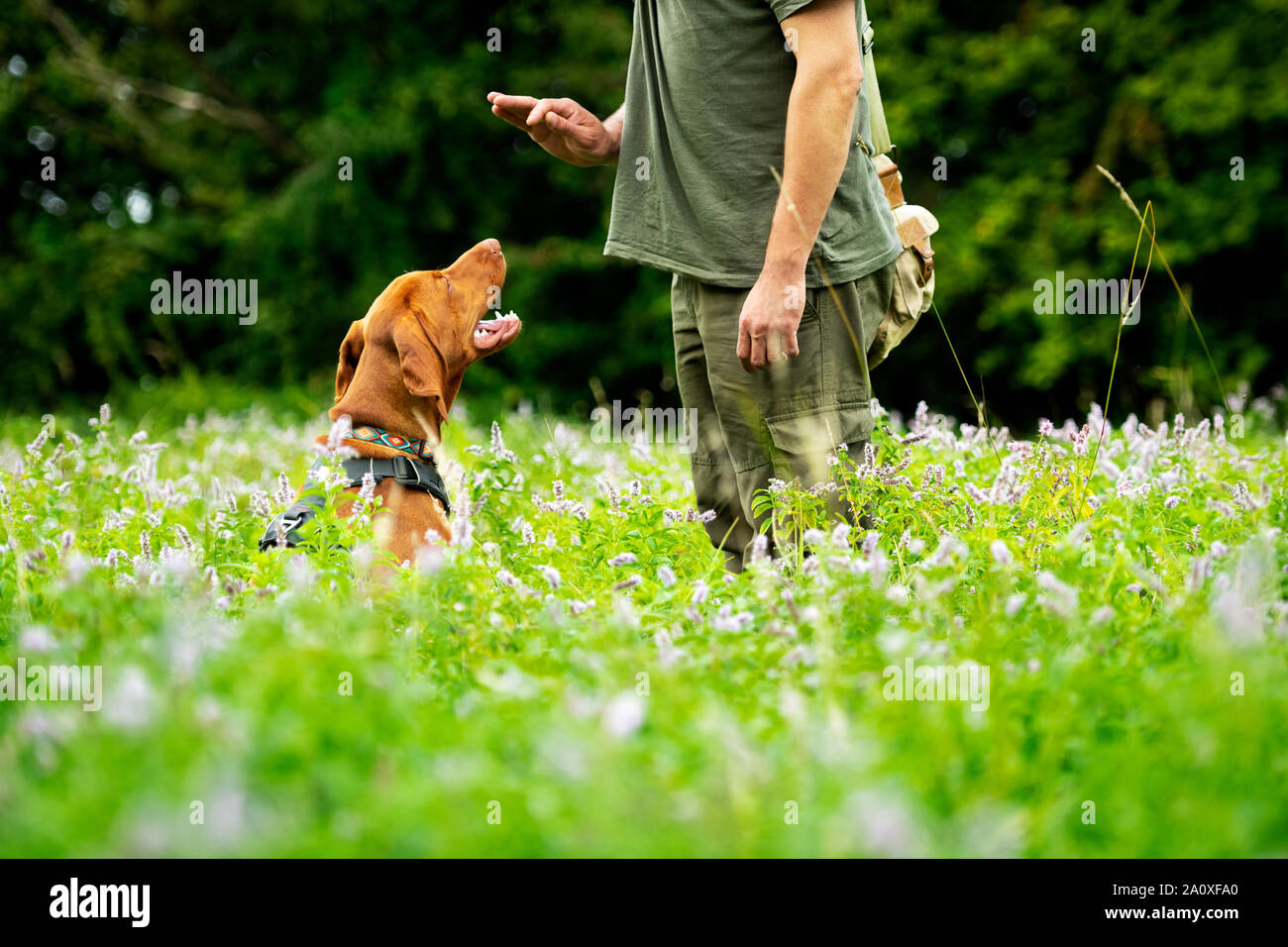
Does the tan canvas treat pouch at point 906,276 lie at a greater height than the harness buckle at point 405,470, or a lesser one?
greater

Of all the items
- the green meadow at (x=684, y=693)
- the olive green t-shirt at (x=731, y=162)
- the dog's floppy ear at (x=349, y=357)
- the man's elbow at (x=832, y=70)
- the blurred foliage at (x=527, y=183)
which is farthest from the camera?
the blurred foliage at (x=527, y=183)

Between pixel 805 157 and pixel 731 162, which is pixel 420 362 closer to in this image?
pixel 731 162

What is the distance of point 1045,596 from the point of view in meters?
2.44

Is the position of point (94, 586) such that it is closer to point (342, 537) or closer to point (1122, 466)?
point (342, 537)

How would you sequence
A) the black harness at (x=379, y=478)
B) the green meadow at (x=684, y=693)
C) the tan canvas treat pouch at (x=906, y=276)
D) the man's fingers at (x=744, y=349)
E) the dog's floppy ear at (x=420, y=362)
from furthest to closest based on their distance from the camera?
the dog's floppy ear at (x=420, y=362)
the tan canvas treat pouch at (x=906, y=276)
the black harness at (x=379, y=478)
the man's fingers at (x=744, y=349)
the green meadow at (x=684, y=693)

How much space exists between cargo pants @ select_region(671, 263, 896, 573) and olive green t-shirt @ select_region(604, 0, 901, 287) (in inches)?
3.6

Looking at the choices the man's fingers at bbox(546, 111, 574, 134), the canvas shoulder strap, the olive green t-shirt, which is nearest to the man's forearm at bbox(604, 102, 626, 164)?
the man's fingers at bbox(546, 111, 574, 134)

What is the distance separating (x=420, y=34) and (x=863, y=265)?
1450 cm

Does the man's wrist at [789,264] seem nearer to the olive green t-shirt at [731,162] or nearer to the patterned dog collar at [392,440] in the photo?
the olive green t-shirt at [731,162]

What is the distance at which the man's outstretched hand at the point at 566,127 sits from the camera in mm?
3869

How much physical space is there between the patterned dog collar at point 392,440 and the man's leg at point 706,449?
0.97 meters

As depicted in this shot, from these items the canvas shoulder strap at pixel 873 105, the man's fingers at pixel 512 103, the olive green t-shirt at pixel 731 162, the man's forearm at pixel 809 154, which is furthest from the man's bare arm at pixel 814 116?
the man's fingers at pixel 512 103

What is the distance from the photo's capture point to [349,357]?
4.50m

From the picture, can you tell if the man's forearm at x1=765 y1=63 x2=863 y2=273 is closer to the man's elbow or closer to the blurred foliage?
the man's elbow
